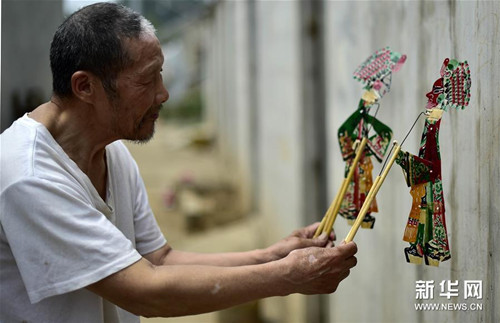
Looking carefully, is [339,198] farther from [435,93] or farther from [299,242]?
[435,93]

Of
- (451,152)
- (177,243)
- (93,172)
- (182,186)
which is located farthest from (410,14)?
(182,186)

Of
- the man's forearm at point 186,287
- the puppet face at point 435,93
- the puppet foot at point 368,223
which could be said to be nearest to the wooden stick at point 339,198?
the puppet foot at point 368,223

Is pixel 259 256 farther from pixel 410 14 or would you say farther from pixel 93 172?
pixel 410 14

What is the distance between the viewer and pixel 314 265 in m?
2.02

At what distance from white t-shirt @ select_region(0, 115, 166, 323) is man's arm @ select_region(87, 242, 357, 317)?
2.1 inches

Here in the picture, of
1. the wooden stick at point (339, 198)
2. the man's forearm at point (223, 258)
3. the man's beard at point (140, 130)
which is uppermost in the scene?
the man's beard at point (140, 130)

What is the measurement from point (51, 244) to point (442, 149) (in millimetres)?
1262

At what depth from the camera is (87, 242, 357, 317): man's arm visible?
1935 mm

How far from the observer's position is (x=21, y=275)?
200 cm

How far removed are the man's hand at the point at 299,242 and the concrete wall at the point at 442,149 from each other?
1.33 ft

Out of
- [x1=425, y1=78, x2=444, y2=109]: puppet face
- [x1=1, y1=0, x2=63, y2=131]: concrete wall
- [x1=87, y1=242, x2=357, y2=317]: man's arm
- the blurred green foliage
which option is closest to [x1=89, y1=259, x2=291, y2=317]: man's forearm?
[x1=87, y1=242, x2=357, y2=317]: man's arm

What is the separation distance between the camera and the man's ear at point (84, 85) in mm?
2123

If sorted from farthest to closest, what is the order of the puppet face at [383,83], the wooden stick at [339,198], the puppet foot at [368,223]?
the puppet face at [383,83] < the puppet foot at [368,223] < the wooden stick at [339,198]

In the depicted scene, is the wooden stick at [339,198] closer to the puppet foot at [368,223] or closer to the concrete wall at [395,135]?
the puppet foot at [368,223]
